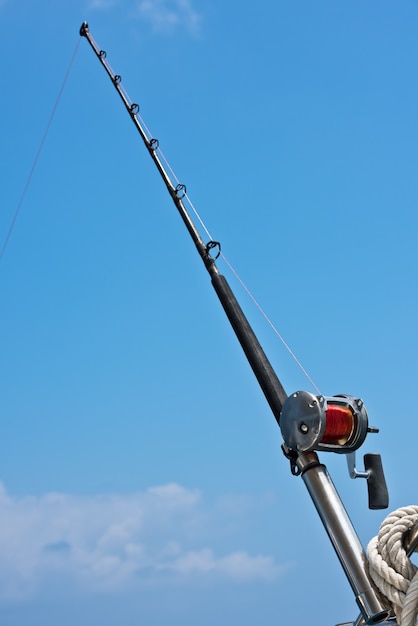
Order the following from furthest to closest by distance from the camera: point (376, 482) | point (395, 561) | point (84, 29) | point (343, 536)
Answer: point (84, 29), point (376, 482), point (343, 536), point (395, 561)

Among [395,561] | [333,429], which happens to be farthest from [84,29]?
[395,561]

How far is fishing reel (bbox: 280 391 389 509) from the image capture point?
244 cm

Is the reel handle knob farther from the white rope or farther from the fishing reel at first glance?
the white rope

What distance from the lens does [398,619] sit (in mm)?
2047

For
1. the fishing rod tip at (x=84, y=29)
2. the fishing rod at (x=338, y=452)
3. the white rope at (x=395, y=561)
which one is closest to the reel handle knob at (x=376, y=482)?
the fishing rod at (x=338, y=452)

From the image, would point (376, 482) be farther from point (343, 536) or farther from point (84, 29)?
point (84, 29)

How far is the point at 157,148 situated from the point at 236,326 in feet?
6.61

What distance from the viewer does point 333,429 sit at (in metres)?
2.51

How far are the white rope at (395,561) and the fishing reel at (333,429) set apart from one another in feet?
1.18

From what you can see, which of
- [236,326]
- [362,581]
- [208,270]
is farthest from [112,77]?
[362,581]

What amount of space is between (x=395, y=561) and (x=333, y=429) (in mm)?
547

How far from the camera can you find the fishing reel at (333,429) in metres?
2.44

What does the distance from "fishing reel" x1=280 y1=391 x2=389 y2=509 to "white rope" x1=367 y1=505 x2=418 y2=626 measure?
0.36 meters

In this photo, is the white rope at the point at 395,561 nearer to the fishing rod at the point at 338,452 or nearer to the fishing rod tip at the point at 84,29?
the fishing rod at the point at 338,452
